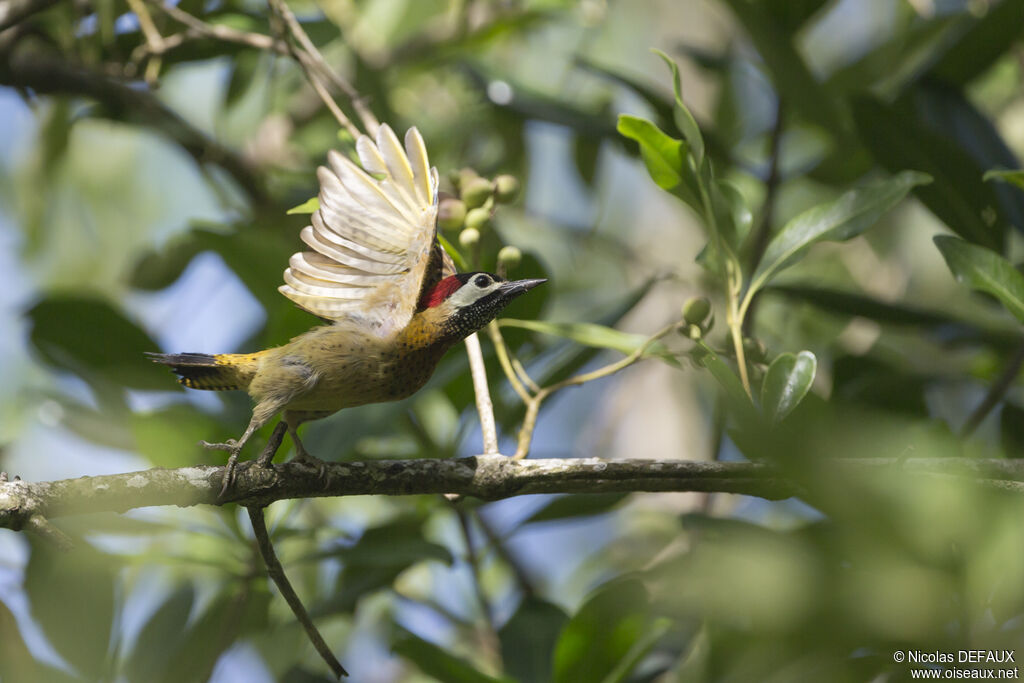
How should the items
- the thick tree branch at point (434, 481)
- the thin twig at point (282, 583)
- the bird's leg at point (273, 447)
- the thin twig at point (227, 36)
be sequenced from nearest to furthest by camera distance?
the thick tree branch at point (434, 481)
the thin twig at point (282, 583)
the bird's leg at point (273, 447)
the thin twig at point (227, 36)

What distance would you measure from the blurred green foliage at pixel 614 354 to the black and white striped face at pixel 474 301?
169 mm

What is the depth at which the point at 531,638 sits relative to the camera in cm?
207

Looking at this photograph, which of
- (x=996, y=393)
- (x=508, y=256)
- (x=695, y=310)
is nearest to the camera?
(x=695, y=310)

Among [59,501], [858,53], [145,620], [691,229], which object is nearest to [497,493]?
[59,501]

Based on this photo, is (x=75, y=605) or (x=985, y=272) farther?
(x=75, y=605)

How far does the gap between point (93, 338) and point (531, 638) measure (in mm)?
1278

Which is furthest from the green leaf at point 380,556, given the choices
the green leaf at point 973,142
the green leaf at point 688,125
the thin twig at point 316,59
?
the green leaf at point 973,142

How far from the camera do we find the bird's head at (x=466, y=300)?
5.65 feet

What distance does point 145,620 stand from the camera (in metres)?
2.17

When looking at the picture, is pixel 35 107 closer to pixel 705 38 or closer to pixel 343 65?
pixel 343 65

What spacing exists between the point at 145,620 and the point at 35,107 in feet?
4.45

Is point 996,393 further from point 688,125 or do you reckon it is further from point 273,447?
point 273,447

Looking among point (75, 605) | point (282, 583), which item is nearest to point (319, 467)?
point (282, 583)

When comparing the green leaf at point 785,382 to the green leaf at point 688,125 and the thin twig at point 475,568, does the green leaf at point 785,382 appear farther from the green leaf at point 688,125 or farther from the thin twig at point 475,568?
the thin twig at point 475,568
